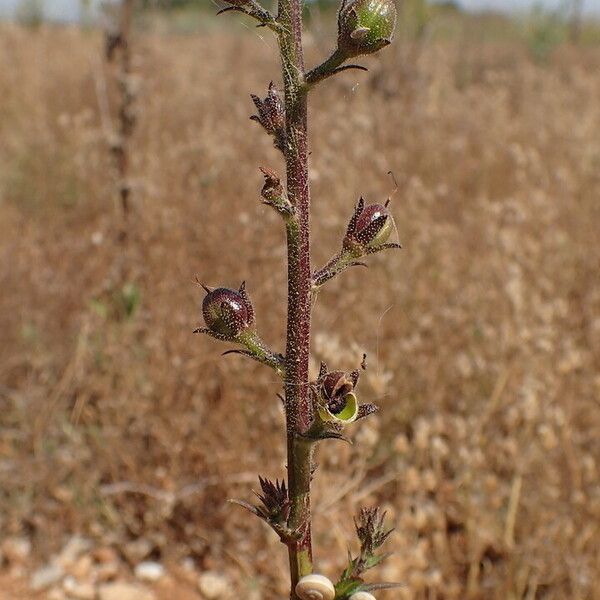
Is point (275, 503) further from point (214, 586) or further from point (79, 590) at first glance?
point (79, 590)

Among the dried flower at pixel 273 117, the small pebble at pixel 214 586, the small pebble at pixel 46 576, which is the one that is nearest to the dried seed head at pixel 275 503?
the dried flower at pixel 273 117

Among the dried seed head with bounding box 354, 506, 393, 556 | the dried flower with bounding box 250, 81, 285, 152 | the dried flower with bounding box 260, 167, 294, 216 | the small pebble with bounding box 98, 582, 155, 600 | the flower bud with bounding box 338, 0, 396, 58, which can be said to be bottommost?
the small pebble with bounding box 98, 582, 155, 600

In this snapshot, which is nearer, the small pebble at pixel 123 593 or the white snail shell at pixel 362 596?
the white snail shell at pixel 362 596

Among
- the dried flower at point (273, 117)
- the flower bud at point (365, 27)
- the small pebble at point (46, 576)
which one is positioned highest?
the flower bud at point (365, 27)

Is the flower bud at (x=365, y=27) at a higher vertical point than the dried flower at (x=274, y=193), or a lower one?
higher

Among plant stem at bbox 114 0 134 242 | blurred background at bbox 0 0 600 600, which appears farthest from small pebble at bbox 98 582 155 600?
plant stem at bbox 114 0 134 242

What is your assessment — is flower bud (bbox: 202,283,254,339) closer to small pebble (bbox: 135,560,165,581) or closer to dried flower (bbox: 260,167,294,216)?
dried flower (bbox: 260,167,294,216)

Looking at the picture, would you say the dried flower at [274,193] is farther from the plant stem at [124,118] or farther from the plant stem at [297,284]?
the plant stem at [124,118]

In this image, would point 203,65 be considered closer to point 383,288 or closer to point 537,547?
point 383,288

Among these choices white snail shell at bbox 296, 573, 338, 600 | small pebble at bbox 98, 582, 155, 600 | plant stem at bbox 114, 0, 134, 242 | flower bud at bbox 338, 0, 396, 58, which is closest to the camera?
flower bud at bbox 338, 0, 396, 58
